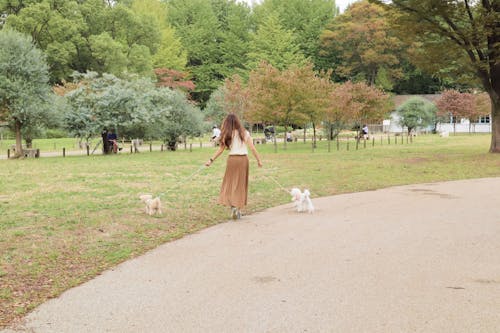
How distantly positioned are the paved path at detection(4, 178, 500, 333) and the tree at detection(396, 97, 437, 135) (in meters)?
46.2

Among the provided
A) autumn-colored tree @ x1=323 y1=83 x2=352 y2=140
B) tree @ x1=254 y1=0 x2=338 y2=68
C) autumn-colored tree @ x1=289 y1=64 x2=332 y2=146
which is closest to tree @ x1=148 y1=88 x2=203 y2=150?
autumn-colored tree @ x1=289 y1=64 x2=332 y2=146

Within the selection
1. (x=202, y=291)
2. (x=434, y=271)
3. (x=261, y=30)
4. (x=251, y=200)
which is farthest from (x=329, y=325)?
(x=261, y=30)

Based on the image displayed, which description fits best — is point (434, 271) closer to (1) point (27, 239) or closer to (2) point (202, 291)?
(2) point (202, 291)

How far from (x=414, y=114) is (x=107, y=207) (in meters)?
47.4

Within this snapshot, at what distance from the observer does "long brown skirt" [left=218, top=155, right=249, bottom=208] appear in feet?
25.7


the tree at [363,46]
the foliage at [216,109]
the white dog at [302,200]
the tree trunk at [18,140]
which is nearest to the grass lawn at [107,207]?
the white dog at [302,200]

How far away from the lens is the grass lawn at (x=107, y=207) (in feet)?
17.0

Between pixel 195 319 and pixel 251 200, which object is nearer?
pixel 195 319

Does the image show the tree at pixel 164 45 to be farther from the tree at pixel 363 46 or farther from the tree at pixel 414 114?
the tree at pixel 414 114

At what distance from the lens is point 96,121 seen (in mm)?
25734

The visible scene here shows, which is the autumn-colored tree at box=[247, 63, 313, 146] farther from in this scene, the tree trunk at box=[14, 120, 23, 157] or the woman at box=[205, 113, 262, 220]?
the woman at box=[205, 113, 262, 220]

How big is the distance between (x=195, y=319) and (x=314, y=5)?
77222 mm

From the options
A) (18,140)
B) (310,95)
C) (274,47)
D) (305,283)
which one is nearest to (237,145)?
(305,283)

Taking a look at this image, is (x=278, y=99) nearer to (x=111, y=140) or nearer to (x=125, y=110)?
(x=125, y=110)
